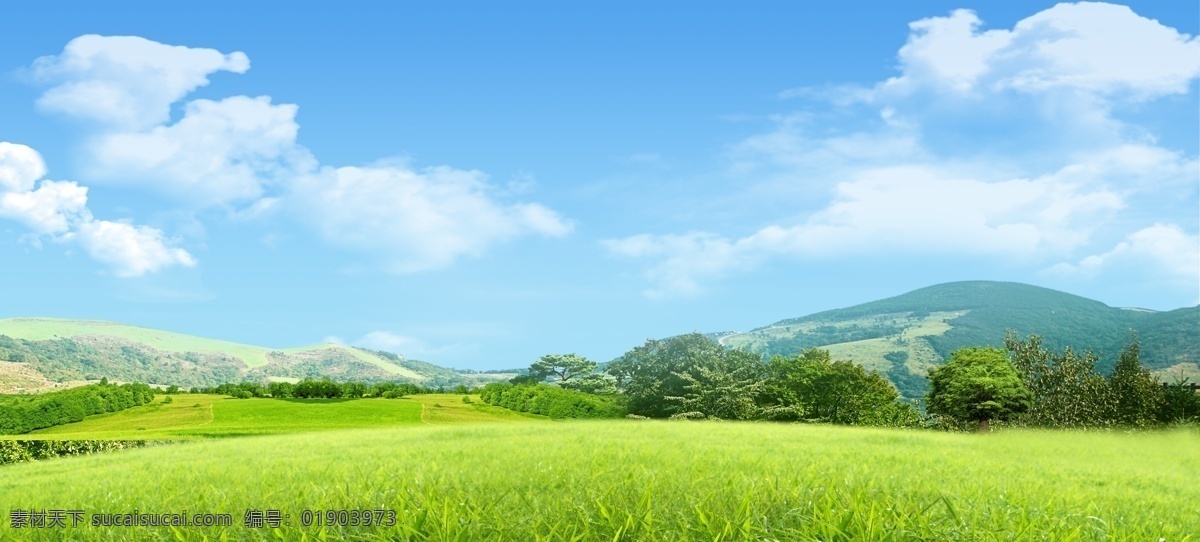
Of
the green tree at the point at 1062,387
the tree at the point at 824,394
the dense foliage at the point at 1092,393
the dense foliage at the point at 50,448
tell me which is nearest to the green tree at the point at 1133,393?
the dense foliage at the point at 1092,393

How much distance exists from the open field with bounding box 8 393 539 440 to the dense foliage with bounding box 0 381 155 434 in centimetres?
62

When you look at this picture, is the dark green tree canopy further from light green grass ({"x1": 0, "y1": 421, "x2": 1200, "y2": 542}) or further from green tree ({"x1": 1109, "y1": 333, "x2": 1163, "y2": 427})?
light green grass ({"x1": 0, "y1": 421, "x2": 1200, "y2": 542})

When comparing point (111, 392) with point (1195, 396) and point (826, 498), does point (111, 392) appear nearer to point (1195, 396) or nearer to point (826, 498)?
point (826, 498)

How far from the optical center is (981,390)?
125 ft

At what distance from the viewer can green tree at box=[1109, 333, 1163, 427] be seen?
38.1 metres

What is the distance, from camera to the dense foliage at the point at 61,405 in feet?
137

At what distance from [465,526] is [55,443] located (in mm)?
22868

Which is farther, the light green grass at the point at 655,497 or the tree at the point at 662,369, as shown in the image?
the tree at the point at 662,369

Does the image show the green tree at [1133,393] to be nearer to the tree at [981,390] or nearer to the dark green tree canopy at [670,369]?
the tree at [981,390]

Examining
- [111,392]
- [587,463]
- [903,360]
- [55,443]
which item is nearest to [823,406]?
[55,443]

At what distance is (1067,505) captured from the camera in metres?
4.85

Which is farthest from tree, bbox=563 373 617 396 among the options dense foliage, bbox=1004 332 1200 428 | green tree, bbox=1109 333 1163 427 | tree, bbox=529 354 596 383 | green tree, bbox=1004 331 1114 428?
green tree, bbox=1109 333 1163 427

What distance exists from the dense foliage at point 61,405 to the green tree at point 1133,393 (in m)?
56.8

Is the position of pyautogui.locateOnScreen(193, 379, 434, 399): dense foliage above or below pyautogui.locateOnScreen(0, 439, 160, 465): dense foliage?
above
